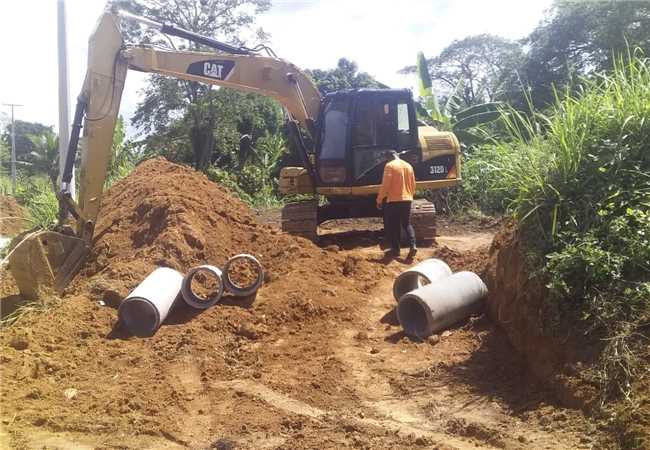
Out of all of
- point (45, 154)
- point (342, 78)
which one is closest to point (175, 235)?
point (45, 154)

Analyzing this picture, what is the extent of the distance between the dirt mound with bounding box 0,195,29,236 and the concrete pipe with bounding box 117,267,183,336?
9.29m

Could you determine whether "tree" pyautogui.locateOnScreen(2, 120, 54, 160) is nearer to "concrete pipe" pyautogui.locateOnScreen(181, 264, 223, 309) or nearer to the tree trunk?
the tree trunk

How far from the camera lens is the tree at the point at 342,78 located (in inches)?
1416

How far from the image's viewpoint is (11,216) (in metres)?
18.9

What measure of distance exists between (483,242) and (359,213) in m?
2.83

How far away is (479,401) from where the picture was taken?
4.99m

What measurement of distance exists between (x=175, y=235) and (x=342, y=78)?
31.0 m

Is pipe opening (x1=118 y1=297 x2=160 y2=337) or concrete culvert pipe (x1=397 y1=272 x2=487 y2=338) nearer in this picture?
concrete culvert pipe (x1=397 y1=272 x2=487 y2=338)

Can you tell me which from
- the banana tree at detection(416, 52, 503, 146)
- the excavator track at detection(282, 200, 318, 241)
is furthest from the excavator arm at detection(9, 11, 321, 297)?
the banana tree at detection(416, 52, 503, 146)

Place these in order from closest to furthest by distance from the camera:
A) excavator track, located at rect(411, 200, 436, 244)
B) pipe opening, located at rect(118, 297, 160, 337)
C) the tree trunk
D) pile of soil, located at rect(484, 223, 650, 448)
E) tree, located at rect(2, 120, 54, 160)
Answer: pile of soil, located at rect(484, 223, 650, 448) < pipe opening, located at rect(118, 297, 160, 337) < excavator track, located at rect(411, 200, 436, 244) < the tree trunk < tree, located at rect(2, 120, 54, 160)

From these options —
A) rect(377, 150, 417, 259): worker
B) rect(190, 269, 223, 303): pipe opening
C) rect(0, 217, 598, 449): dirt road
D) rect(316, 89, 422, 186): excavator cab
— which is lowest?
rect(0, 217, 598, 449): dirt road

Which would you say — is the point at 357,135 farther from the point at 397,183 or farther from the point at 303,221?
the point at 303,221

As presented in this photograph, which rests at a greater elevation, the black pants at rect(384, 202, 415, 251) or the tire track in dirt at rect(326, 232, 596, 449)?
the black pants at rect(384, 202, 415, 251)

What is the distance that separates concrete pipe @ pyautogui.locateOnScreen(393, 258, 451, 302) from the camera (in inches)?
301
